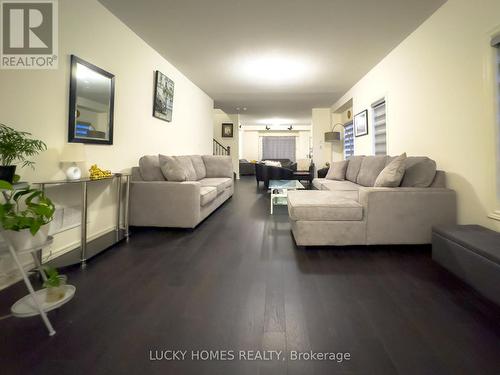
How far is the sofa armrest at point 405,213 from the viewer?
2.37 meters

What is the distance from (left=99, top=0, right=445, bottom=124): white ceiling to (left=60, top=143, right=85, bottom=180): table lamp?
179 centimetres

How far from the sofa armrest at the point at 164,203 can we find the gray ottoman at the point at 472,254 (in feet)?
8.20

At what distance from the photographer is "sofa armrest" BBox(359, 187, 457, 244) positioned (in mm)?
2365

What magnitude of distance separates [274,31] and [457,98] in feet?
7.61

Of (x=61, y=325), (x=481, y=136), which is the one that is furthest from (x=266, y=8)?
(x=61, y=325)

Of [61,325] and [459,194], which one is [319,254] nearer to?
[459,194]

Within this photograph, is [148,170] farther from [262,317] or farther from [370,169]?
[370,169]

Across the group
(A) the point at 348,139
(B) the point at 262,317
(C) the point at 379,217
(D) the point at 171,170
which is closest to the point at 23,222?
(B) the point at 262,317

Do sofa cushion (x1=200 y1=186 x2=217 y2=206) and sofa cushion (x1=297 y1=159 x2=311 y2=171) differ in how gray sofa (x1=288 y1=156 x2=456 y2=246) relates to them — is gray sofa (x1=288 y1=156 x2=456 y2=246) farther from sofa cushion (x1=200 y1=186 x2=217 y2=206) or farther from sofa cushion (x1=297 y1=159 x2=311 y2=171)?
sofa cushion (x1=297 y1=159 x2=311 y2=171)

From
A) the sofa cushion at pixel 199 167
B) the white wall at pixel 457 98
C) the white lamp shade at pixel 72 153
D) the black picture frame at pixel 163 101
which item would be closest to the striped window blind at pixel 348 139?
the white wall at pixel 457 98

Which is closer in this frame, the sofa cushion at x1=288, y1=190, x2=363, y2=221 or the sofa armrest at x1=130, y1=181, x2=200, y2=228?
the sofa cushion at x1=288, y1=190, x2=363, y2=221

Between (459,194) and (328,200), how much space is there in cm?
134

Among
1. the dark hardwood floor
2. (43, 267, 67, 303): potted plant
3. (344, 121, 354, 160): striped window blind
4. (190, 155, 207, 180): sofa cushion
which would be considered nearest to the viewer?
the dark hardwood floor

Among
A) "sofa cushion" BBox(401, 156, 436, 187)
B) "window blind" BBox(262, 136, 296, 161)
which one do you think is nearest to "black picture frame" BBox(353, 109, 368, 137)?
"sofa cushion" BBox(401, 156, 436, 187)
